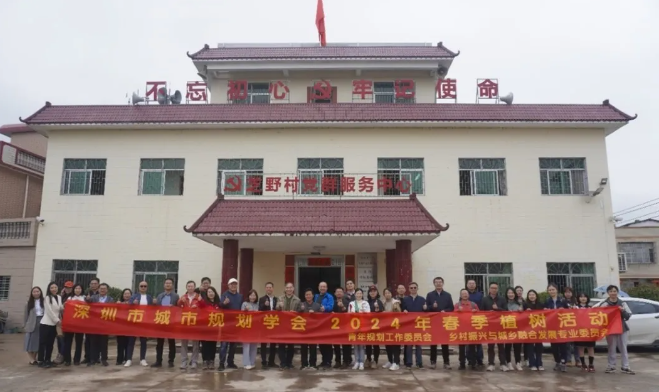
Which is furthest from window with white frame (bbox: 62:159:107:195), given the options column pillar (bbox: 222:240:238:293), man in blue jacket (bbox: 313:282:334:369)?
man in blue jacket (bbox: 313:282:334:369)

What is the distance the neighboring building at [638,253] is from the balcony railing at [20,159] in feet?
91.9

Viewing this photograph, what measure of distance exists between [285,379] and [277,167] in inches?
278

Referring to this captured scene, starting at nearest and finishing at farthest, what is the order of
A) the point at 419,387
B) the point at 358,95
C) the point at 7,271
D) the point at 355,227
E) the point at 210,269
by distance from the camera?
the point at 419,387 < the point at 355,227 < the point at 210,269 < the point at 7,271 < the point at 358,95

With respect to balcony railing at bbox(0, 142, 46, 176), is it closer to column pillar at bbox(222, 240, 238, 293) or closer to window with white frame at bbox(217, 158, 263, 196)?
window with white frame at bbox(217, 158, 263, 196)

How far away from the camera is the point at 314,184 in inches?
485

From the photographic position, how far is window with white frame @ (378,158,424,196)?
12.8 m

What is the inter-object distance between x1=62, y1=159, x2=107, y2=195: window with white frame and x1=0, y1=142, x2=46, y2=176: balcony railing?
3.67 meters

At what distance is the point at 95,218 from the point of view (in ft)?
42.2

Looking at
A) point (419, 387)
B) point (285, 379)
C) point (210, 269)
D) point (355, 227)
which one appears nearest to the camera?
point (419, 387)

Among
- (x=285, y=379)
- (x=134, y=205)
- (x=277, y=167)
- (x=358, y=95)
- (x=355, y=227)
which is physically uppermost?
(x=358, y=95)

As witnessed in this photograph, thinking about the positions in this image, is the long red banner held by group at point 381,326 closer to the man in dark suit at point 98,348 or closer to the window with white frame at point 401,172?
the man in dark suit at point 98,348


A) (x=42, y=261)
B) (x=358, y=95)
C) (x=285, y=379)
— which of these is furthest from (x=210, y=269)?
(x=358, y=95)

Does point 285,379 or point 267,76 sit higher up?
point 267,76

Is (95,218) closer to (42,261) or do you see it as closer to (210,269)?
(42,261)
